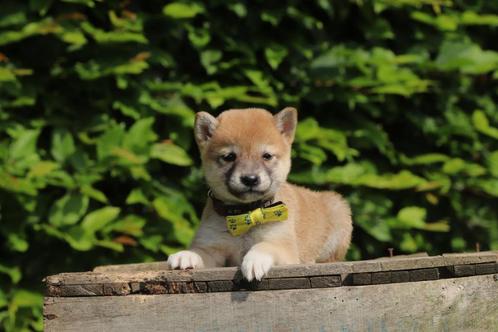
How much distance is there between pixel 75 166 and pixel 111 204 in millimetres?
498

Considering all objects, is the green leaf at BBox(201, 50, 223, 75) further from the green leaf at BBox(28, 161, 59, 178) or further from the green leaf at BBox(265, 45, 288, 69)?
the green leaf at BBox(28, 161, 59, 178)

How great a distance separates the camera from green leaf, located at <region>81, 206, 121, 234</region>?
5500mm

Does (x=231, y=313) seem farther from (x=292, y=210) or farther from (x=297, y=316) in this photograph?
(x=292, y=210)

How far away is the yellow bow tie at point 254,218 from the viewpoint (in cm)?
420

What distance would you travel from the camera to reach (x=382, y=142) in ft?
21.3

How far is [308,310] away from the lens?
3379 mm

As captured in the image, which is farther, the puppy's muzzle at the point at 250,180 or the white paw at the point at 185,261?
the puppy's muzzle at the point at 250,180

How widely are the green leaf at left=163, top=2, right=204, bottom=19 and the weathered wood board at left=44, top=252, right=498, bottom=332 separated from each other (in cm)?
276

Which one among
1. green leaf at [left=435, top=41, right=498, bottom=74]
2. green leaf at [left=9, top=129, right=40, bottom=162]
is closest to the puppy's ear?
green leaf at [left=9, top=129, right=40, bottom=162]

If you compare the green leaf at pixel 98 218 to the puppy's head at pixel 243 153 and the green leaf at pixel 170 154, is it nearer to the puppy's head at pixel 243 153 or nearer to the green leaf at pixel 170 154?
the green leaf at pixel 170 154

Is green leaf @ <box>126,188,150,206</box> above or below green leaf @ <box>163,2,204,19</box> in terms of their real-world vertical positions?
below

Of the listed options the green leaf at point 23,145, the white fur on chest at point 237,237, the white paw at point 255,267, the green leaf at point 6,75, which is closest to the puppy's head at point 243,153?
the white fur on chest at point 237,237

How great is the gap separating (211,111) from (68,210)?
143cm

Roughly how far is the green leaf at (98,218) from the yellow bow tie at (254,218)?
1.51 metres
